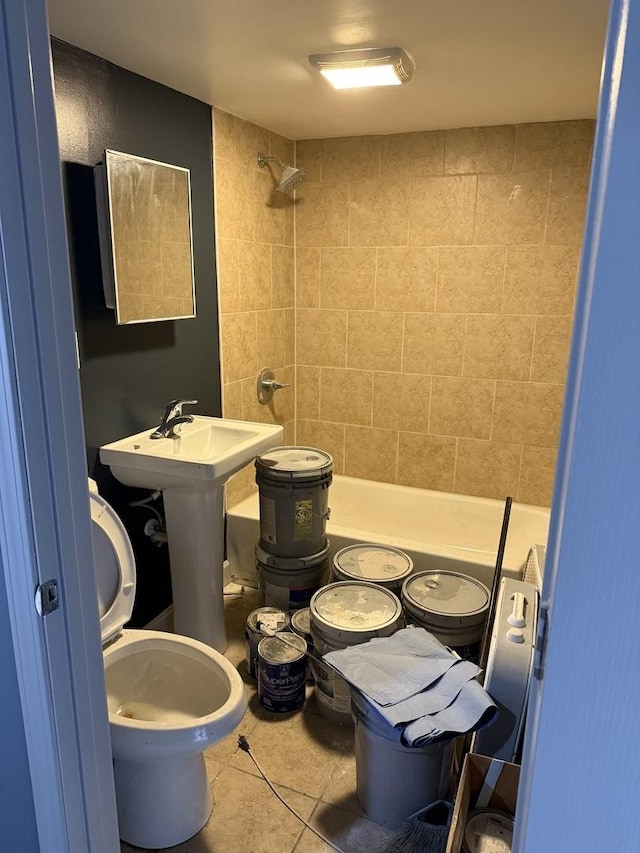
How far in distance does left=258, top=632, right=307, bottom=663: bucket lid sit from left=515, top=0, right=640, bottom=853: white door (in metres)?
1.63

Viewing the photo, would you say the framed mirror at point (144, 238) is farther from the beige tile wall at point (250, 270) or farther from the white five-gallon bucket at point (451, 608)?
the white five-gallon bucket at point (451, 608)

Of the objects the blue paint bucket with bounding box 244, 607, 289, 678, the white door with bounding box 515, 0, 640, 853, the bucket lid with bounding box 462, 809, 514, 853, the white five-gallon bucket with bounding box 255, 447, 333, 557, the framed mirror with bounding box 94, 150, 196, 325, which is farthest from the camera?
the white five-gallon bucket with bounding box 255, 447, 333, 557

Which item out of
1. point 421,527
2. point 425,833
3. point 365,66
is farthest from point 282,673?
point 365,66

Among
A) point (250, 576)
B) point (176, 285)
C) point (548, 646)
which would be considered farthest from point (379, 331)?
point (548, 646)

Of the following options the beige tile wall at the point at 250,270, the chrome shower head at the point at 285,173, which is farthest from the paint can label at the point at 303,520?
the chrome shower head at the point at 285,173

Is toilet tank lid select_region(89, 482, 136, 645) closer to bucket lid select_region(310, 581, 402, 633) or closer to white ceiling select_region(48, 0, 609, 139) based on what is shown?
bucket lid select_region(310, 581, 402, 633)

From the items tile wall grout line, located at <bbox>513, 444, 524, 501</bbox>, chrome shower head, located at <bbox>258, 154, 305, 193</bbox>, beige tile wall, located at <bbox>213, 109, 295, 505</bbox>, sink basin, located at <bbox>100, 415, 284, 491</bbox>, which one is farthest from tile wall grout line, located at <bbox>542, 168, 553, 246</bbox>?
sink basin, located at <bbox>100, 415, 284, 491</bbox>

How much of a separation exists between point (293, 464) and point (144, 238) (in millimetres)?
1109

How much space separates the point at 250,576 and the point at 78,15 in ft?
7.99

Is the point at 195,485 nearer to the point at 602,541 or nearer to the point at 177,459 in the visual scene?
the point at 177,459

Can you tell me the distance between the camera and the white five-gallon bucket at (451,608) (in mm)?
2195

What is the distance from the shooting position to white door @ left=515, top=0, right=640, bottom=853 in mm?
550

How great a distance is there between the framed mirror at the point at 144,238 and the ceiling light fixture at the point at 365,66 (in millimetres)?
717

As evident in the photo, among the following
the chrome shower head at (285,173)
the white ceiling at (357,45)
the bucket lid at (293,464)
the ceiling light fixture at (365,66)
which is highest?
the white ceiling at (357,45)
